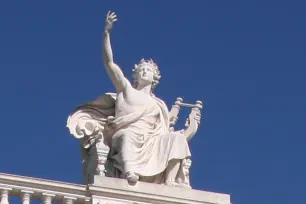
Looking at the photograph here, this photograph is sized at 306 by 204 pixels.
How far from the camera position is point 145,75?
24.0m

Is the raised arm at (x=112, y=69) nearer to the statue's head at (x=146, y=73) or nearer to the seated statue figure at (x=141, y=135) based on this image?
the seated statue figure at (x=141, y=135)

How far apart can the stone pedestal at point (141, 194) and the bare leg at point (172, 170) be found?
1.38 feet

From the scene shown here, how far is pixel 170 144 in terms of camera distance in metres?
22.9

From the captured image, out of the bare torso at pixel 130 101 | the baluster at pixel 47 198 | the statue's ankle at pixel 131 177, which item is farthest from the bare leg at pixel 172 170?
the baluster at pixel 47 198

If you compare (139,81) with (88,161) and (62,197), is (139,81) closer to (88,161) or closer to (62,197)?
(88,161)

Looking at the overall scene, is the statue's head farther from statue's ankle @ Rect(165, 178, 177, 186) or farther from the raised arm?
statue's ankle @ Rect(165, 178, 177, 186)

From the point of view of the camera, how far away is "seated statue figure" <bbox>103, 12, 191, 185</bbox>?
22.5 m

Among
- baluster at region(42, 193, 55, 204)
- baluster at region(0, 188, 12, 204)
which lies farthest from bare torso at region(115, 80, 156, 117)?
baluster at region(0, 188, 12, 204)

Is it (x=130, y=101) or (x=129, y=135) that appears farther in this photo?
(x=130, y=101)

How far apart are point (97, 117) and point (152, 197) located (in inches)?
92.5

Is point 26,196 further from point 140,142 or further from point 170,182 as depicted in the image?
point 170,182

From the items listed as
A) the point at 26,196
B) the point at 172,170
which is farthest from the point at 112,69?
the point at 26,196

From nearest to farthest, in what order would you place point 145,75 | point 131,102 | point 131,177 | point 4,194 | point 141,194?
point 4,194
point 141,194
point 131,177
point 131,102
point 145,75

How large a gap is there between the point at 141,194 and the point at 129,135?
4.86 ft
